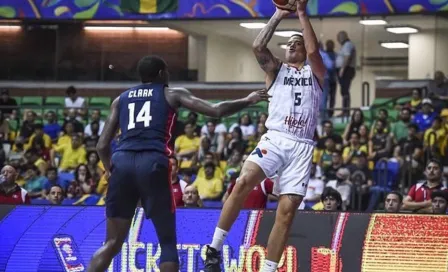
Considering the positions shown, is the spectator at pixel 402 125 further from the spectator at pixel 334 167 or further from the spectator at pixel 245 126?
the spectator at pixel 245 126

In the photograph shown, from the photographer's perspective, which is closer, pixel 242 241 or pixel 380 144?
pixel 242 241

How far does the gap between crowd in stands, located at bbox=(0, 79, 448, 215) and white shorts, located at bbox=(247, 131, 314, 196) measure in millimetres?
5265

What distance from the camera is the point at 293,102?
1131 centimetres

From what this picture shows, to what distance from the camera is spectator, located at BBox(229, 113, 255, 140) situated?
2311cm

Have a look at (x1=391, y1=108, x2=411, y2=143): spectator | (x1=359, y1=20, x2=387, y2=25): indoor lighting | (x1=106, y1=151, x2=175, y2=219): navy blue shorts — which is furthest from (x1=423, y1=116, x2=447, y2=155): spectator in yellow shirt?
(x1=106, y1=151, x2=175, y2=219): navy blue shorts

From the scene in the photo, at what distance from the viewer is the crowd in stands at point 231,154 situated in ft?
64.3

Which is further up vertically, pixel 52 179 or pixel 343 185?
pixel 343 185

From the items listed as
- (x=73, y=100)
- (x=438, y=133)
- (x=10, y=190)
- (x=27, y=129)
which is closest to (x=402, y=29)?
(x=438, y=133)

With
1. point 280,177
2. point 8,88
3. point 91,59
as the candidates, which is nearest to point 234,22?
point 91,59

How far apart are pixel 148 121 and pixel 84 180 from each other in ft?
36.2

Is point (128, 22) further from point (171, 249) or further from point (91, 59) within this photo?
point (171, 249)

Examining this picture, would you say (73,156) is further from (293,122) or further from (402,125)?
(293,122)

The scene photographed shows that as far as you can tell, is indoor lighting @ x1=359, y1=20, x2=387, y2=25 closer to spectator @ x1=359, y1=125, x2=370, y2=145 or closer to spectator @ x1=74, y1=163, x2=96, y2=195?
spectator @ x1=359, y1=125, x2=370, y2=145

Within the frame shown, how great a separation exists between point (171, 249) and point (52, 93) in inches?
811
